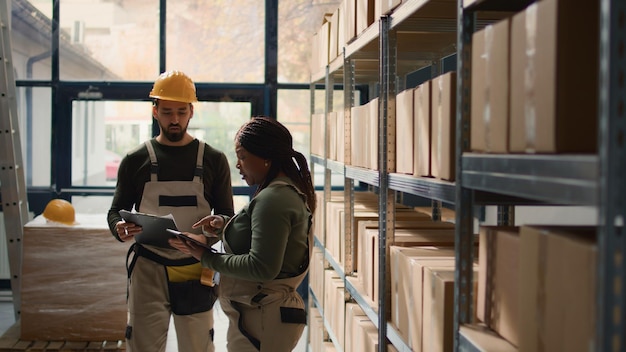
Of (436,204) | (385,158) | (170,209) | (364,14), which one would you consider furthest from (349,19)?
(170,209)

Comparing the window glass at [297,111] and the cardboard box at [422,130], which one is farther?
the window glass at [297,111]

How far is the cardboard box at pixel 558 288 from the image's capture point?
1141 mm

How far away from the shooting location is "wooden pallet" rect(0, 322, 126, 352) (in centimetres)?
498

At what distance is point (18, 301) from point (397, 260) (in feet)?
14.0

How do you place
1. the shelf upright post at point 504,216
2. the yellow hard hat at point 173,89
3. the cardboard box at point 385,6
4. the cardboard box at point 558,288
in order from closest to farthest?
the cardboard box at point 558,288 → the cardboard box at point 385,6 → the shelf upright post at point 504,216 → the yellow hard hat at point 173,89

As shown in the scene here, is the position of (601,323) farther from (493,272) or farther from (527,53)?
(493,272)

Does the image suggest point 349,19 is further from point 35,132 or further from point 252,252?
point 35,132

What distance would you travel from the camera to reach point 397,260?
2451 mm

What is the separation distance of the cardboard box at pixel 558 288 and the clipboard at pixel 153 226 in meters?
→ 1.76

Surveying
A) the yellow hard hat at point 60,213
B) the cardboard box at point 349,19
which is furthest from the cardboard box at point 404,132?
the yellow hard hat at point 60,213

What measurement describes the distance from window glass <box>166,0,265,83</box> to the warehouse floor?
2.19 m

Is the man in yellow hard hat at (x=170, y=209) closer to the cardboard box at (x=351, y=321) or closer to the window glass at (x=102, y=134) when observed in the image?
the cardboard box at (x=351, y=321)

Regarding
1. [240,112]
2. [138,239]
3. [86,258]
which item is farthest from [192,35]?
[138,239]

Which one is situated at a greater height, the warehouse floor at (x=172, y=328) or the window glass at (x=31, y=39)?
the window glass at (x=31, y=39)
